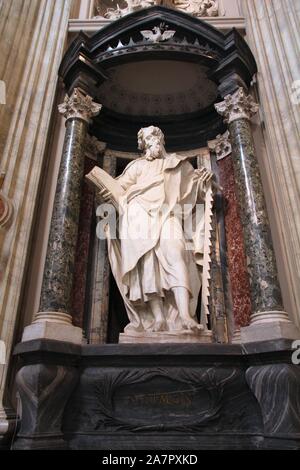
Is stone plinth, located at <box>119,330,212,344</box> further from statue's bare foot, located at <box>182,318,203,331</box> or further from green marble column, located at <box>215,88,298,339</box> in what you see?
green marble column, located at <box>215,88,298,339</box>

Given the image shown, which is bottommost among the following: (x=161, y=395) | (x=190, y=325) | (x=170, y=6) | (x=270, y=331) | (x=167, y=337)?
(x=161, y=395)

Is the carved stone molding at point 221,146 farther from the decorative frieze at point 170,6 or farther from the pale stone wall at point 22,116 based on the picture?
the decorative frieze at point 170,6

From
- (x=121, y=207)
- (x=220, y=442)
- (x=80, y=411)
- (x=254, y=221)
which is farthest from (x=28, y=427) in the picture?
(x=254, y=221)

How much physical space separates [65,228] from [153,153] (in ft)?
5.00

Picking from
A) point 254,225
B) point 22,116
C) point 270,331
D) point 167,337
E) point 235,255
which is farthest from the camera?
point 22,116

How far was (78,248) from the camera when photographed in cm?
451

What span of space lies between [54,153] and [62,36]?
190 centimetres

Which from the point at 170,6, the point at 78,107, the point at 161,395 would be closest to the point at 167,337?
the point at 161,395

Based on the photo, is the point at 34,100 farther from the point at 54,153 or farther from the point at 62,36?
Answer: the point at 62,36

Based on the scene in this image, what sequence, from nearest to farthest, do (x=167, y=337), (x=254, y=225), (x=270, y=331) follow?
(x=270, y=331)
(x=167, y=337)
(x=254, y=225)

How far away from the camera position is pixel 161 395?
318 centimetres

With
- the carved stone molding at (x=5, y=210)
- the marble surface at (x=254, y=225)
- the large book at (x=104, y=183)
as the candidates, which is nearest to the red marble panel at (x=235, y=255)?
the marble surface at (x=254, y=225)

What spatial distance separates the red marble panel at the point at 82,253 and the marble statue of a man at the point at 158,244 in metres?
0.37

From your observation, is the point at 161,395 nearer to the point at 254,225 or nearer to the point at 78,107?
the point at 254,225
